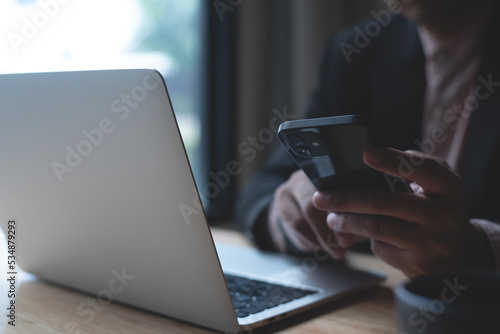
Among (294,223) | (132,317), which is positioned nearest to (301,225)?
(294,223)

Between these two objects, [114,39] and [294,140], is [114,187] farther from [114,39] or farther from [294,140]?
[114,39]

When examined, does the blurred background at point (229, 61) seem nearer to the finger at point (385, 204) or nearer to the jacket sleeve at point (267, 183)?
the jacket sleeve at point (267, 183)

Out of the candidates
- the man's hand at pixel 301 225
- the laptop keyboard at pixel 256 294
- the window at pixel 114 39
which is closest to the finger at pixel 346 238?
the man's hand at pixel 301 225

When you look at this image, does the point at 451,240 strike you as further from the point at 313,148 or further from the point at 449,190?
the point at 313,148

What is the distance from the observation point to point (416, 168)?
572mm

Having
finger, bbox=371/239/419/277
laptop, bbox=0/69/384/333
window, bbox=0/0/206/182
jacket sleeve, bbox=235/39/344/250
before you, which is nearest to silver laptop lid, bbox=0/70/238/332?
laptop, bbox=0/69/384/333

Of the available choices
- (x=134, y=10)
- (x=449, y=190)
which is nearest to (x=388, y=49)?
(x=449, y=190)

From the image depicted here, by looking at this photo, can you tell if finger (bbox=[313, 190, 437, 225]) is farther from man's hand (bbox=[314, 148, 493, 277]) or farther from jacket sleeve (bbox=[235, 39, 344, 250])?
jacket sleeve (bbox=[235, 39, 344, 250])

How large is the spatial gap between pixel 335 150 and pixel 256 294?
0.65 feet

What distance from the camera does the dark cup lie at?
0.35 m

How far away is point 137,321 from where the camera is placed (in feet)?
1.86

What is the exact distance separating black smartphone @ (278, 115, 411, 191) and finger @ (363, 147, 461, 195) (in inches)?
0.5

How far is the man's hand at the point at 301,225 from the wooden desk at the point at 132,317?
81mm

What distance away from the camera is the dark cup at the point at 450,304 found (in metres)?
0.35
